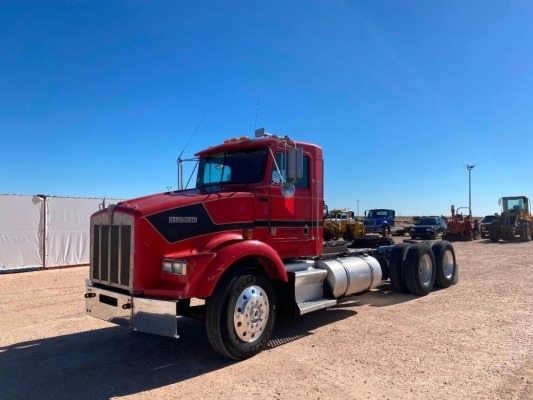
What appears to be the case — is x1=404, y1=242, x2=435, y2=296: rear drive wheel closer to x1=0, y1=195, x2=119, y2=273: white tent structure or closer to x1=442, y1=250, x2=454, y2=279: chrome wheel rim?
x1=442, y1=250, x2=454, y2=279: chrome wheel rim

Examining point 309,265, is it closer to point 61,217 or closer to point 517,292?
point 517,292

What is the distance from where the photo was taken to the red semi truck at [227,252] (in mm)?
4898

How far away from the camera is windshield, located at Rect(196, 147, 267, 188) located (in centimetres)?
630

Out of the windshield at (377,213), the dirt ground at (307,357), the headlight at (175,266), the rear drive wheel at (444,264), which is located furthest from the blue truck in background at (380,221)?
the headlight at (175,266)

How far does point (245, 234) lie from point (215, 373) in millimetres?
1857

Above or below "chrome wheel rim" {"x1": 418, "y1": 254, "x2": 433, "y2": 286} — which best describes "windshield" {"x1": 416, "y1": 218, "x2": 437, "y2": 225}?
above

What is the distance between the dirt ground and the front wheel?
0.25 meters

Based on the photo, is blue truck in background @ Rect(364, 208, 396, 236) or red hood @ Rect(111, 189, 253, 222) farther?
blue truck in background @ Rect(364, 208, 396, 236)

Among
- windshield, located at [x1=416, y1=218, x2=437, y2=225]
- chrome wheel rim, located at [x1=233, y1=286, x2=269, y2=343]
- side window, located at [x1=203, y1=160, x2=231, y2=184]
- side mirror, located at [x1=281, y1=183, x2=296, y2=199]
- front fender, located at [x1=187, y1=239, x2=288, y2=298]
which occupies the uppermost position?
side window, located at [x1=203, y1=160, x2=231, y2=184]

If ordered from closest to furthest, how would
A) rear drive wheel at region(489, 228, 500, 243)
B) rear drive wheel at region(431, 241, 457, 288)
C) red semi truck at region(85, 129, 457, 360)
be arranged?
red semi truck at region(85, 129, 457, 360) < rear drive wheel at region(431, 241, 457, 288) < rear drive wheel at region(489, 228, 500, 243)

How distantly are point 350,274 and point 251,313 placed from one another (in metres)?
2.71

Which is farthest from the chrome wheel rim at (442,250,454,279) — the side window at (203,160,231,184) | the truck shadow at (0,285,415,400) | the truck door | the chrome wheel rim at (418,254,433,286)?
the side window at (203,160,231,184)

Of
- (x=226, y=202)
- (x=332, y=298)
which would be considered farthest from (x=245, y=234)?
(x=332, y=298)

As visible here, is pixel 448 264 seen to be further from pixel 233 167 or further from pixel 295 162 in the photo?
pixel 233 167
